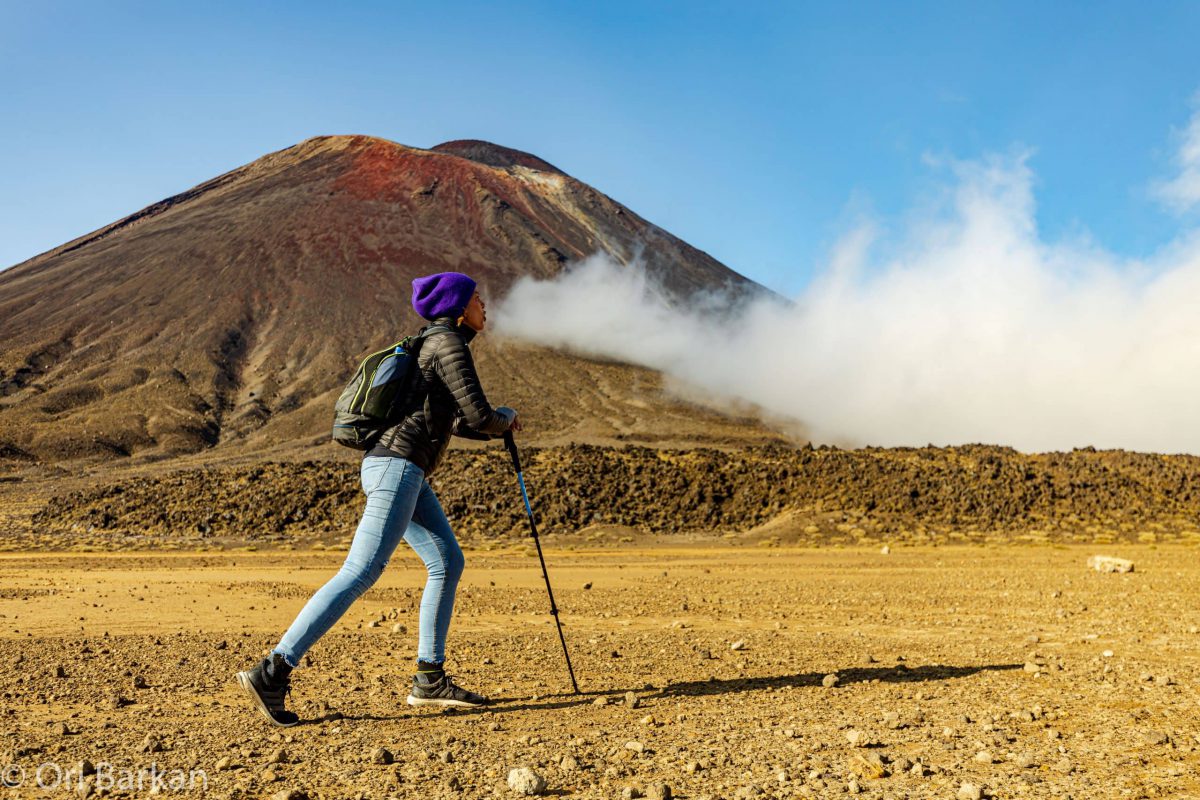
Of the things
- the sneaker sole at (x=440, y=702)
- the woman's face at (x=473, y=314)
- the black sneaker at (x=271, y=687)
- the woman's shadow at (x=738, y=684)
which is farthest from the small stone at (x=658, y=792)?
the woman's face at (x=473, y=314)

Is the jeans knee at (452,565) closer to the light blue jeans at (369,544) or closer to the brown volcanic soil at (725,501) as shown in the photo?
the light blue jeans at (369,544)

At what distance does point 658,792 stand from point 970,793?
1166mm

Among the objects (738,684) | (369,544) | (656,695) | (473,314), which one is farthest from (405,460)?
(738,684)

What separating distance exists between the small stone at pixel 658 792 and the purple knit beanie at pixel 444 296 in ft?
8.87

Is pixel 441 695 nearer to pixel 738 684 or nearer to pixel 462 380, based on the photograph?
pixel 462 380

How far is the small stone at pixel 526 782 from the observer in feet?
12.3

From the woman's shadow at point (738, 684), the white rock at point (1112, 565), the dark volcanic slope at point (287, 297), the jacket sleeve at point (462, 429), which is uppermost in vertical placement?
the dark volcanic slope at point (287, 297)

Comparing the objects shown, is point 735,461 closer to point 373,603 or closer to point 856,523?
point 856,523

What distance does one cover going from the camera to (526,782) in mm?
3777

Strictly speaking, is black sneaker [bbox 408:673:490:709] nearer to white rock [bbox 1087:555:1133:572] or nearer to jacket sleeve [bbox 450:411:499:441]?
jacket sleeve [bbox 450:411:499:441]

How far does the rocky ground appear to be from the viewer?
158 inches

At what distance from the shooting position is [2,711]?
5.28m

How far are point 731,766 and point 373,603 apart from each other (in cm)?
829

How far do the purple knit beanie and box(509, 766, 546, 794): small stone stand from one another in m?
2.49
